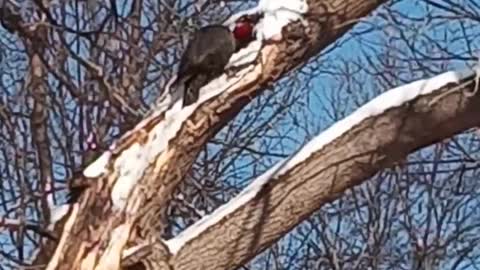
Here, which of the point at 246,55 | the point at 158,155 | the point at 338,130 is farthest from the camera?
the point at 246,55

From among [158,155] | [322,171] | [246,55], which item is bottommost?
[322,171]

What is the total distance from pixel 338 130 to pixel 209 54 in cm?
42

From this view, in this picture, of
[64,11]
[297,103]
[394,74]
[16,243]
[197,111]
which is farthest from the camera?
[297,103]

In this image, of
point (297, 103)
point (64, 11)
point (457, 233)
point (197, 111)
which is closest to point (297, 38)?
point (197, 111)

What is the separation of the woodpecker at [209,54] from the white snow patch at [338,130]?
0.99 feet

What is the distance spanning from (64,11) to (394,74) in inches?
64.8

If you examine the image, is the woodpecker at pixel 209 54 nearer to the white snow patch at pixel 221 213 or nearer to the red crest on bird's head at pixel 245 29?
the red crest on bird's head at pixel 245 29

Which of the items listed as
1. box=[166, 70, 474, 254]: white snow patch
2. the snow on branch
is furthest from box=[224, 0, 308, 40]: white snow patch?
box=[166, 70, 474, 254]: white snow patch

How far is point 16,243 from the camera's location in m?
5.06

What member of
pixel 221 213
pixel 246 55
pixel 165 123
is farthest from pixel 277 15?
pixel 221 213

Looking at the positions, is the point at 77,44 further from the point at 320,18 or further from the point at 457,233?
the point at 457,233

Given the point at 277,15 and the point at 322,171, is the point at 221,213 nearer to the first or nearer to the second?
the point at 322,171

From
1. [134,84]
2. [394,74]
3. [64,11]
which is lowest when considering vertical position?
[394,74]

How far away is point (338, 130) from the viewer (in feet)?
8.93
